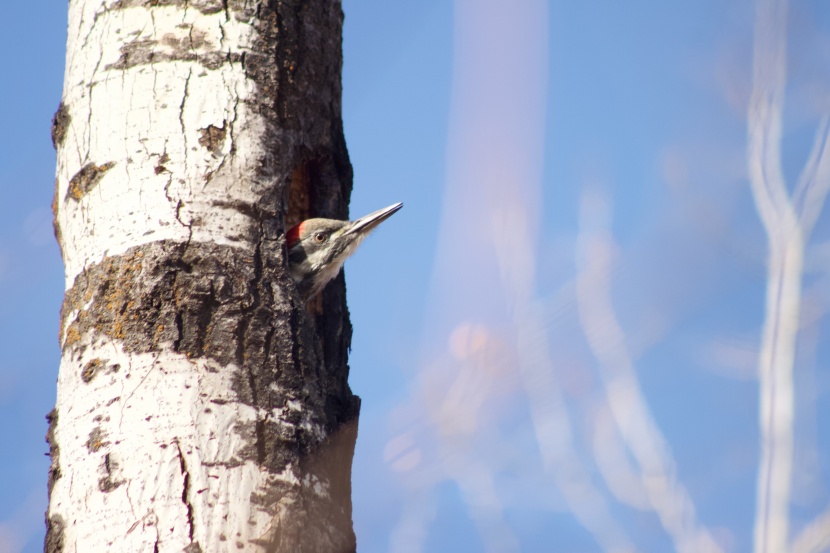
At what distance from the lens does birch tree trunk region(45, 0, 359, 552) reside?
213 centimetres

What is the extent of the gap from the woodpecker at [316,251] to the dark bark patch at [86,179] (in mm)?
1330

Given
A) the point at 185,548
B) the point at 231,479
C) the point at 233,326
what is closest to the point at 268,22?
the point at 233,326

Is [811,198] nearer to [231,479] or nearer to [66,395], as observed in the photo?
[231,479]

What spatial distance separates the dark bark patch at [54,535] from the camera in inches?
84.9

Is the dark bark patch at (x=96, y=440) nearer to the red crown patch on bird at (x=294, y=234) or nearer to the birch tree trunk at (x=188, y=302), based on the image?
the birch tree trunk at (x=188, y=302)

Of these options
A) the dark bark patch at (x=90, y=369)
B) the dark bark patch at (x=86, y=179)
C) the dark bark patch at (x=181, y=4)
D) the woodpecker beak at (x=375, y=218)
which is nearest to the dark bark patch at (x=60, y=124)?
the dark bark patch at (x=86, y=179)

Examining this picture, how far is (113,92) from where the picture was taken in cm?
272

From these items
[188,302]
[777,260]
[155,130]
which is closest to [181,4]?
[155,130]

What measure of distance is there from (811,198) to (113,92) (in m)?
2.66

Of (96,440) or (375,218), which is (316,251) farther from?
(96,440)

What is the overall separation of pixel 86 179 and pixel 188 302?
606 millimetres

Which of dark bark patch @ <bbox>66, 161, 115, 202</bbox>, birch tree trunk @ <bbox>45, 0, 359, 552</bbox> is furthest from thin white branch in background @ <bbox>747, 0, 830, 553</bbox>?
dark bark patch @ <bbox>66, 161, 115, 202</bbox>

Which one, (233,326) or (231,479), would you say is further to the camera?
(233,326)

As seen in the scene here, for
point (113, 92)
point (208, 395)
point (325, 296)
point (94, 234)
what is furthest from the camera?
point (325, 296)
